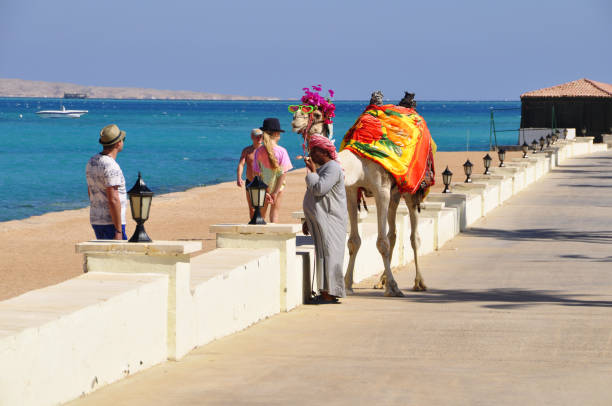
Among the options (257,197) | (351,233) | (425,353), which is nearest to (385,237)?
(351,233)

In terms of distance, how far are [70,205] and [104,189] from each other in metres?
32.8

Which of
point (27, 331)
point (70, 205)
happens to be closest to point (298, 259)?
point (27, 331)

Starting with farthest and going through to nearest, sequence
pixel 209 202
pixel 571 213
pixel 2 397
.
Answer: pixel 209 202 → pixel 571 213 → pixel 2 397

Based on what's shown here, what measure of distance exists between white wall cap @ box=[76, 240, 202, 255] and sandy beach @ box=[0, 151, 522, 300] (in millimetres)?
7326

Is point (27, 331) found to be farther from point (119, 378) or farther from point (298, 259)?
point (298, 259)

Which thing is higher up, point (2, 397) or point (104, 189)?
point (104, 189)

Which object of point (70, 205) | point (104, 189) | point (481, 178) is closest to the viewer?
point (104, 189)

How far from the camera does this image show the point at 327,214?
1038cm

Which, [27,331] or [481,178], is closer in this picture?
[27,331]

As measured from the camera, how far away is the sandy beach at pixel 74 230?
56.2 ft

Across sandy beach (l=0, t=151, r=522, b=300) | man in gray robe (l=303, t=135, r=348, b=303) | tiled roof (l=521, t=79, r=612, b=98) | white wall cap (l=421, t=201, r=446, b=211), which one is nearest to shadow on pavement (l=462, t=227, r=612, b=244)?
white wall cap (l=421, t=201, r=446, b=211)

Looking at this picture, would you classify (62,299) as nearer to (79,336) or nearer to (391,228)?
(79,336)

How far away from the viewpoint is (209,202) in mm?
34000

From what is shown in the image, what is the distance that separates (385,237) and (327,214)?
1607 millimetres
